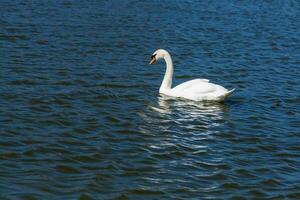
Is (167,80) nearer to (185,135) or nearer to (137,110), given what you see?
(137,110)

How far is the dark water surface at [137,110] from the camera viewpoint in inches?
433

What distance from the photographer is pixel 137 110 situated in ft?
49.6

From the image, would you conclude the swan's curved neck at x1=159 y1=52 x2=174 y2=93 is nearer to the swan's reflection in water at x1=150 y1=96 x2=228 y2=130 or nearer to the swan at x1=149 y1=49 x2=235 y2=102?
the swan at x1=149 y1=49 x2=235 y2=102

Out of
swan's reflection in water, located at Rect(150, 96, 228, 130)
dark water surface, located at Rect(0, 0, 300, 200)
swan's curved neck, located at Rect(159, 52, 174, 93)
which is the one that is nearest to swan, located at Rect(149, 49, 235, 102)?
swan's curved neck, located at Rect(159, 52, 174, 93)

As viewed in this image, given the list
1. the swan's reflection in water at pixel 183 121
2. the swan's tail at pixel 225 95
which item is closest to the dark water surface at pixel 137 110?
the swan's reflection in water at pixel 183 121

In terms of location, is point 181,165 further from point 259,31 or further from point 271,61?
point 259,31

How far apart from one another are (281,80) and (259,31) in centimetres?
766

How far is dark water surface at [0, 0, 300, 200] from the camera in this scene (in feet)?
36.1

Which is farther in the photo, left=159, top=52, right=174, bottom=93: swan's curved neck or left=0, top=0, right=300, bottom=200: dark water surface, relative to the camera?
left=159, top=52, right=174, bottom=93: swan's curved neck

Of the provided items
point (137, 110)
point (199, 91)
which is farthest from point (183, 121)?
point (199, 91)

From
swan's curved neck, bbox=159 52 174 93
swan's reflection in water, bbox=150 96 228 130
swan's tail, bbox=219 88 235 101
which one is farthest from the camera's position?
swan's curved neck, bbox=159 52 174 93

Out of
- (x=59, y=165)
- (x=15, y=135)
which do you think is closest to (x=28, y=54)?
(x=15, y=135)

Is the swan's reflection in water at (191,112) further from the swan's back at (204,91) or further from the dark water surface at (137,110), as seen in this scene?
the swan's back at (204,91)

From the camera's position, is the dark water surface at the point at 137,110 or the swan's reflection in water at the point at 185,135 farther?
the swan's reflection in water at the point at 185,135
